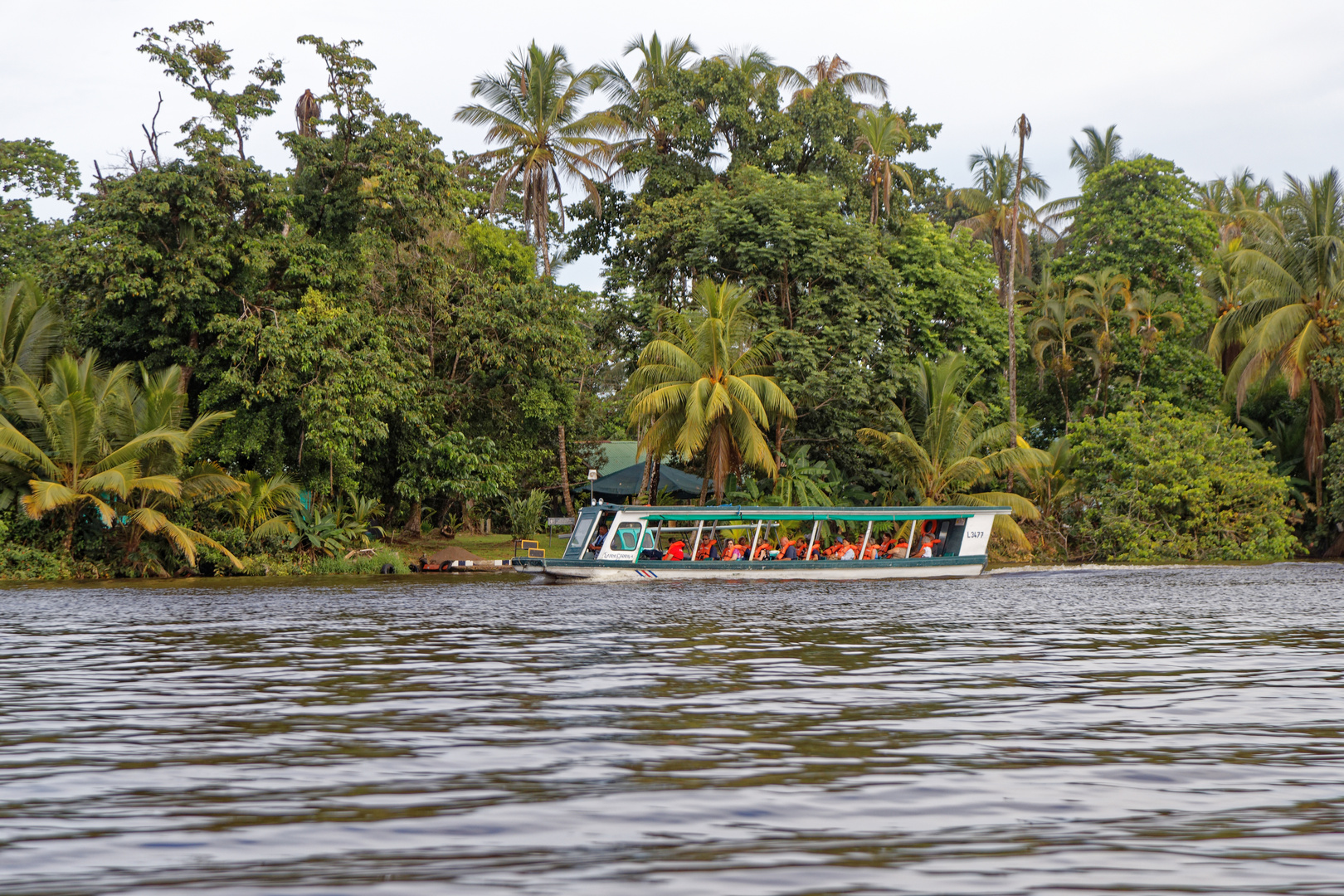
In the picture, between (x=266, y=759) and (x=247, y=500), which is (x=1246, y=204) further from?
(x=266, y=759)

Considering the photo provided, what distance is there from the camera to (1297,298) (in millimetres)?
36688

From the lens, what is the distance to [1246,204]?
1976 inches

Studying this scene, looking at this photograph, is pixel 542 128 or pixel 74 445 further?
pixel 542 128

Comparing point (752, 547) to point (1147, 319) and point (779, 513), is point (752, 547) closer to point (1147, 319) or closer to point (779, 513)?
point (779, 513)

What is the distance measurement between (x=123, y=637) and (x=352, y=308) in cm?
1871

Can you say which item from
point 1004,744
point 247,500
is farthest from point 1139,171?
point 1004,744

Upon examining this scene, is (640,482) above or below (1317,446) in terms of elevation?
below

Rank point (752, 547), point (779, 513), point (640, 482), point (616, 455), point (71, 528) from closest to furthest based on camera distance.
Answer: point (71, 528), point (779, 513), point (752, 547), point (640, 482), point (616, 455)

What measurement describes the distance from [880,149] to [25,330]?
25.8 meters

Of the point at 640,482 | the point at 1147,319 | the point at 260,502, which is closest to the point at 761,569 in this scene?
the point at 260,502

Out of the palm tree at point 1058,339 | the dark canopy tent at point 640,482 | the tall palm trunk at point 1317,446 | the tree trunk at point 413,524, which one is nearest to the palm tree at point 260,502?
the tree trunk at point 413,524

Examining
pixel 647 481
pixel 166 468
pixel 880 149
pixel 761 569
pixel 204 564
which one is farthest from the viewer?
pixel 880 149

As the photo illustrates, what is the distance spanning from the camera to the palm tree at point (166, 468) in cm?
2678

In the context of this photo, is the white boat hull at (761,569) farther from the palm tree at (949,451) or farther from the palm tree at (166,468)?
the palm tree at (166,468)
